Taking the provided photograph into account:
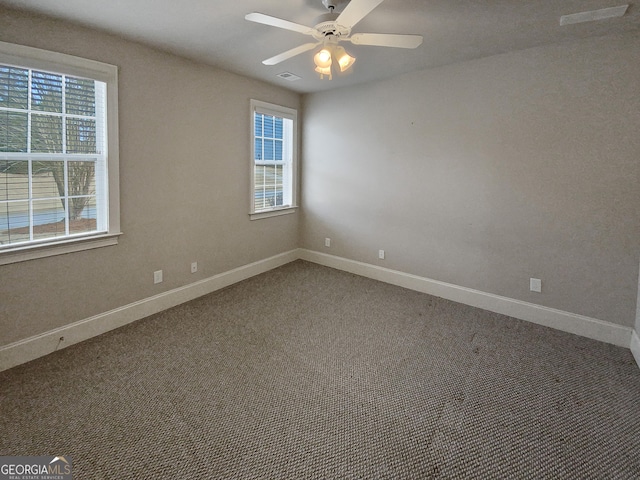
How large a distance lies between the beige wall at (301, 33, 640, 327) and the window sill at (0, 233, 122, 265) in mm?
2801

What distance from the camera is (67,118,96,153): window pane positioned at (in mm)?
2516

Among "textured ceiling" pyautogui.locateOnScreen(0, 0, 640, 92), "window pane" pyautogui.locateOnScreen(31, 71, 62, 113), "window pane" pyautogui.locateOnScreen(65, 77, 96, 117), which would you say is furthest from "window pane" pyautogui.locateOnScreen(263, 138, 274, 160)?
"window pane" pyautogui.locateOnScreen(31, 71, 62, 113)

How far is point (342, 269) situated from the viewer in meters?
4.61

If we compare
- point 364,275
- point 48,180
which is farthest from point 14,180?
point 364,275

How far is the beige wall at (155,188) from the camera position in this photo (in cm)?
241

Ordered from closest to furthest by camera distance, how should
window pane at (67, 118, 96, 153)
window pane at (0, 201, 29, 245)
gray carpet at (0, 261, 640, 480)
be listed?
1. gray carpet at (0, 261, 640, 480)
2. window pane at (0, 201, 29, 245)
3. window pane at (67, 118, 96, 153)

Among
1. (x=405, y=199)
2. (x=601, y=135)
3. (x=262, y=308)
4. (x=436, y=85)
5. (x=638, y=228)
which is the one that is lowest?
(x=262, y=308)

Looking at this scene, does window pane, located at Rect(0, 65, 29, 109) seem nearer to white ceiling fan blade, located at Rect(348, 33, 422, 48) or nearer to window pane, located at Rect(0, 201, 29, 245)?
window pane, located at Rect(0, 201, 29, 245)

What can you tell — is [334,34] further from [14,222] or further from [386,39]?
[14,222]

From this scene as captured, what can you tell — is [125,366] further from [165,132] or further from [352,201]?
[352,201]

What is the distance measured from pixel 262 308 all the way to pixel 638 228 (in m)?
3.32

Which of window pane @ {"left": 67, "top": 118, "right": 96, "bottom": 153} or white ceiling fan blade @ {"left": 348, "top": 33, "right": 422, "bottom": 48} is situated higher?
white ceiling fan blade @ {"left": 348, "top": 33, "right": 422, "bottom": 48}

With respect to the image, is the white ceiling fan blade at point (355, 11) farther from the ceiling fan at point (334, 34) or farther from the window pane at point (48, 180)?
the window pane at point (48, 180)

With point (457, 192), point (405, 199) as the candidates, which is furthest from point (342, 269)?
point (457, 192)
